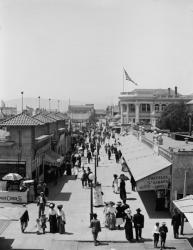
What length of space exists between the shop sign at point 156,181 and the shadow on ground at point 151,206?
52.6 inches

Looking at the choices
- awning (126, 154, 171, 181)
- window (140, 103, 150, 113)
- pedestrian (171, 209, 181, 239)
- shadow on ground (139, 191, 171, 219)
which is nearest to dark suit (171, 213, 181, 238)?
pedestrian (171, 209, 181, 239)

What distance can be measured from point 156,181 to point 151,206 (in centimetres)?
273

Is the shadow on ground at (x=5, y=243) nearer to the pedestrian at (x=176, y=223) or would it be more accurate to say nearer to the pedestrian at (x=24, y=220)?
the pedestrian at (x=24, y=220)

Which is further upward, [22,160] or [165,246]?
[22,160]

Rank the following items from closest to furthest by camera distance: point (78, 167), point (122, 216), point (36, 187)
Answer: point (122, 216) < point (36, 187) < point (78, 167)

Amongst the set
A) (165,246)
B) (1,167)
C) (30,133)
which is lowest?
(165,246)

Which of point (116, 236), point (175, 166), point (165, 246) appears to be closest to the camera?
point (165, 246)

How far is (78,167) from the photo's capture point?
39094mm

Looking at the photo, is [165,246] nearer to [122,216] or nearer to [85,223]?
[122,216]

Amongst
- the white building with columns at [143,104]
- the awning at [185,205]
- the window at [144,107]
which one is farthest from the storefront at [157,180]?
the window at [144,107]

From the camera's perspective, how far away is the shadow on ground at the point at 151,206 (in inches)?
857

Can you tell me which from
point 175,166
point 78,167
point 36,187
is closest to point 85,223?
point 175,166

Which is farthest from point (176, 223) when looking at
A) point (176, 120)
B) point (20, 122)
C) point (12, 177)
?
point (176, 120)

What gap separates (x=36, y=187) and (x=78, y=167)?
1237 cm
